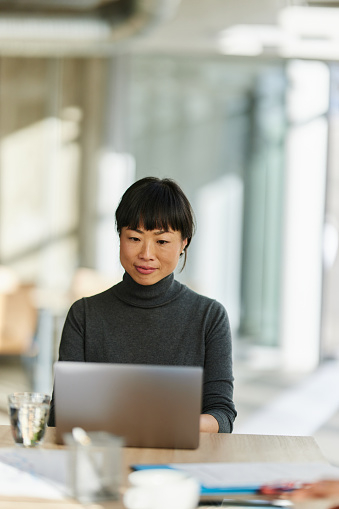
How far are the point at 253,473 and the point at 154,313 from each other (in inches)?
31.1

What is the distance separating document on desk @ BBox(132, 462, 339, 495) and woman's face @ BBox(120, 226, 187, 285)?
711 millimetres

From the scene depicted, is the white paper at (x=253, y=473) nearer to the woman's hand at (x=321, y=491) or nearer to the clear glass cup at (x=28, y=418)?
the woman's hand at (x=321, y=491)

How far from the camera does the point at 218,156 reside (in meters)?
7.29

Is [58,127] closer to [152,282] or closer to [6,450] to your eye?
[152,282]

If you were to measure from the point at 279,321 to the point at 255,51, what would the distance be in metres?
2.54

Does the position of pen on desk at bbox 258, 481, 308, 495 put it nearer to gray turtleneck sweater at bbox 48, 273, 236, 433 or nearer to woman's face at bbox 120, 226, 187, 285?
gray turtleneck sweater at bbox 48, 273, 236, 433

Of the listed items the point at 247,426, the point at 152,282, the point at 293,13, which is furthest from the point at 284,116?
the point at 152,282

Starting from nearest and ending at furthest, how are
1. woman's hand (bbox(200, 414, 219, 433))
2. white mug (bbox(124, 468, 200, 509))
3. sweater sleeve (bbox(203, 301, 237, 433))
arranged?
1. white mug (bbox(124, 468, 200, 509))
2. woman's hand (bbox(200, 414, 219, 433))
3. sweater sleeve (bbox(203, 301, 237, 433))

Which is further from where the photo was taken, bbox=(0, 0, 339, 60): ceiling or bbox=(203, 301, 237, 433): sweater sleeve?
bbox=(0, 0, 339, 60): ceiling

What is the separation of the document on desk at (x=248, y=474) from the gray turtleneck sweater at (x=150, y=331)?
581mm

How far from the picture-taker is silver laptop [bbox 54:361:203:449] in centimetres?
154

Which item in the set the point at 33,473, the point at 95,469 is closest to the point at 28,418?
the point at 33,473

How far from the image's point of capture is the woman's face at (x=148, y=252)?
2.06 m

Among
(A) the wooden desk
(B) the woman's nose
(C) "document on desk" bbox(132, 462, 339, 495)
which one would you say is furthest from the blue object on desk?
(B) the woman's nose
